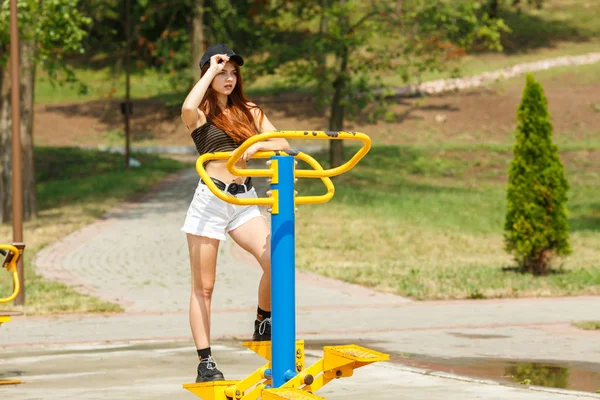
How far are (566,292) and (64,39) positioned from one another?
11795 millimetres

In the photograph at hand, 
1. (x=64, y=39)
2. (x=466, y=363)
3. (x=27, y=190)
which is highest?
(x=64, y=39)

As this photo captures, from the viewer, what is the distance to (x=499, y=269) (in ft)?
51.4

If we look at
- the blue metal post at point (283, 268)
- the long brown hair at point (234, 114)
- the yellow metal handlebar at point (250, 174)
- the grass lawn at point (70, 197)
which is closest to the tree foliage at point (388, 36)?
the grass lawn at point (70, 197)

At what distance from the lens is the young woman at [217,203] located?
5.91m

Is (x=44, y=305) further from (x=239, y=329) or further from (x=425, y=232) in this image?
(x=425, y=232)

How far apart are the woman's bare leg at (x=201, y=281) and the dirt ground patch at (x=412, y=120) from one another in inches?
1396

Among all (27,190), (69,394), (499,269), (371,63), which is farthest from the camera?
(371,63)

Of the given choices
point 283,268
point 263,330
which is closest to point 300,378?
point 283,268

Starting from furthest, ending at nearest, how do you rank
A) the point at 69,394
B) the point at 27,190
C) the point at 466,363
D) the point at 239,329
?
the point at 27,190 < the point at 239,329 < the point at 466,363 < the point at 69,394

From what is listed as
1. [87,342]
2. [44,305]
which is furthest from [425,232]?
[87,342]

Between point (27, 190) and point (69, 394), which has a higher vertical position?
point (27, 190)

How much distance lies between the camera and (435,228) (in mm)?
21641

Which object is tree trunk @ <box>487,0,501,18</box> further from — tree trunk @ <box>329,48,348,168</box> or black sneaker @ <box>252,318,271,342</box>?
black sneaker @ <box>252,318,271,342</box>

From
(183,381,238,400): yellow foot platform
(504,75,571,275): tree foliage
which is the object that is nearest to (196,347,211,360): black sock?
(183,381,238,400): yellow foot platform
